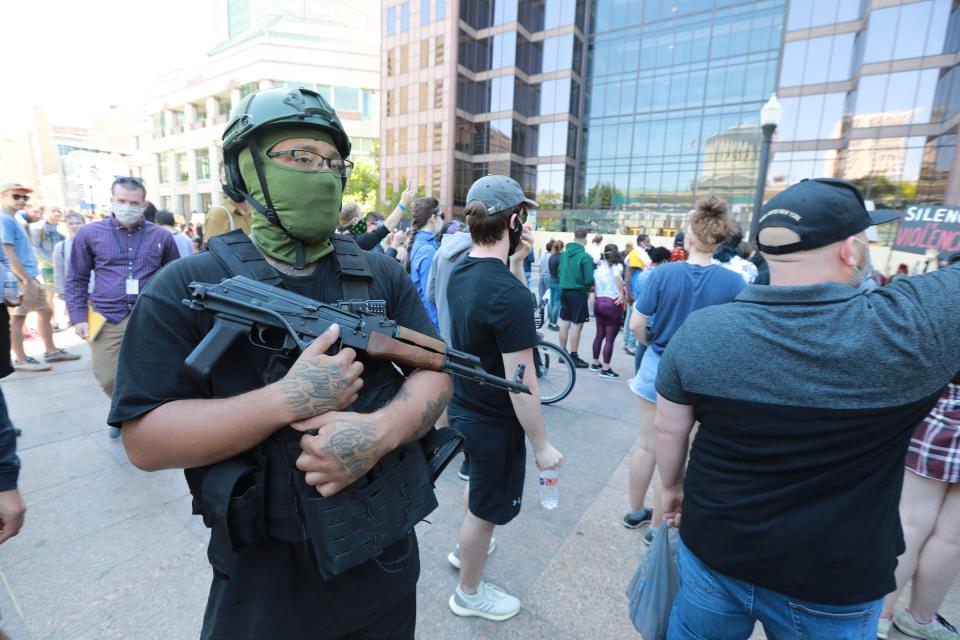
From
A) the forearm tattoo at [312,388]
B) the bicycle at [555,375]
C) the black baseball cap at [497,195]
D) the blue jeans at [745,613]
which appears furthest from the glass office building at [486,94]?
A: the forearm tattoo at [312,388]

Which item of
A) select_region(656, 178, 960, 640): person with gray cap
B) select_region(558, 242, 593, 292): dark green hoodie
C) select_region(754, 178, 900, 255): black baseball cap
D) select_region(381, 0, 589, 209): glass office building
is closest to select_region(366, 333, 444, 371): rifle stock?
select_region(656, 178, 960, 640): person with gray cap

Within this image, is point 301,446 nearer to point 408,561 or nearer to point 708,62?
point 408,561

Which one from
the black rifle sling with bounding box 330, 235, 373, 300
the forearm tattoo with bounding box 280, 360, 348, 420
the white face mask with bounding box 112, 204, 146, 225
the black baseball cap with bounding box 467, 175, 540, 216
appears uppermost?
the black baseball cap with bounding box 467, 175, 540, 216

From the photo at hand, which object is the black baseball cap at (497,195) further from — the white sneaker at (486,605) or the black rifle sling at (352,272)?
the white sneaker at (486,605)

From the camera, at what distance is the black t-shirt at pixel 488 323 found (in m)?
2.04

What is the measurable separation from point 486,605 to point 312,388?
6.18 feet

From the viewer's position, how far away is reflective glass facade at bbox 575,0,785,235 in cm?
3191

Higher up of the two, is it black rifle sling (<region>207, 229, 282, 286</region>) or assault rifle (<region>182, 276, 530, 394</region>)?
black rifle sling (<region>207, 229, 282, 286</region>)

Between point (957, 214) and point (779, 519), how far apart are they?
102 inches

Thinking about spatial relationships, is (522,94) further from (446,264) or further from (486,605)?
(486,605)

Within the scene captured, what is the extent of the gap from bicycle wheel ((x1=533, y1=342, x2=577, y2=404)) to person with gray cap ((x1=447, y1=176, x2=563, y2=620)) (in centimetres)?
313

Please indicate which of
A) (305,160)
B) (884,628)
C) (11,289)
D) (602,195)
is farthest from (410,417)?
(602,195)

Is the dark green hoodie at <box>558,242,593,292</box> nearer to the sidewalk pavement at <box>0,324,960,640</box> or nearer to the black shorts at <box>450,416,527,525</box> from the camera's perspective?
the sidewalk pavement at <box>0,324,960,640</box>

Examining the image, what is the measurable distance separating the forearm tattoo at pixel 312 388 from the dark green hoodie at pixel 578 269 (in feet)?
19.1
